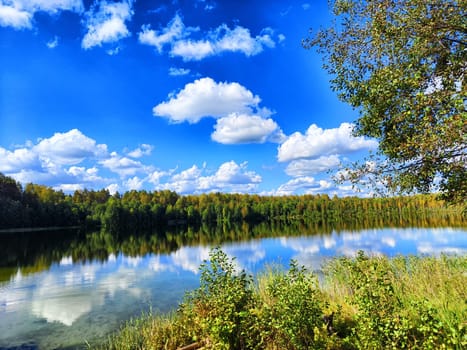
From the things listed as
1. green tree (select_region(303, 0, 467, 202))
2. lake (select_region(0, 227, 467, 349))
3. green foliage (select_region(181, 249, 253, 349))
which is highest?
green tree (select_region(303, 0, 467, 202))

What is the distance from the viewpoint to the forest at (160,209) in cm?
8562

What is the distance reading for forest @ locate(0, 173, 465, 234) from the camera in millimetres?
85625

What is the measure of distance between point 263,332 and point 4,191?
100679 millimetres

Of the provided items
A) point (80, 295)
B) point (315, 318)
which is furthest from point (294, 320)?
point (80, 295)

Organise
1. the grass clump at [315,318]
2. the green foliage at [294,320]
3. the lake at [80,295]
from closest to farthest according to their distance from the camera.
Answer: the grass clump at [315,318]
the green foliage at [294,320]
the lake at [80,295]

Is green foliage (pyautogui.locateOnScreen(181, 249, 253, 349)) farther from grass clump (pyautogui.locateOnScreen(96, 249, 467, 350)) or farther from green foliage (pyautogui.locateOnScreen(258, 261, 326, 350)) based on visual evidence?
green foliage (pyautogui.locateOnScreen(258, 261, 326, 350))

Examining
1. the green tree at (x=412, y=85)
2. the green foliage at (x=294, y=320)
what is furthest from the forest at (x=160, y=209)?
the green foliage at (x=294, y=320)

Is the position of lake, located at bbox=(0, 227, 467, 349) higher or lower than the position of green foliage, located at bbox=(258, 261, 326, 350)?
lower

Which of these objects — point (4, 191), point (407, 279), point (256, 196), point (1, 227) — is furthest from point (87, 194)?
point (407, 279)

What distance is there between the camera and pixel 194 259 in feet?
95.1

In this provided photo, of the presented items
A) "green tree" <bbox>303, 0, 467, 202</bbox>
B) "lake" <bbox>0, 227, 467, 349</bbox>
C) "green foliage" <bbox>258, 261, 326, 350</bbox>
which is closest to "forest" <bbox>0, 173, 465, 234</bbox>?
"lake" <bbox>0, 227, 467, 349</bbox>

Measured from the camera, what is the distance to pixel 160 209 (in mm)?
114312

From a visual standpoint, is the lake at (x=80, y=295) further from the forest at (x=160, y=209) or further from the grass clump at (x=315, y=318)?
the forest at (x=160, y=209)

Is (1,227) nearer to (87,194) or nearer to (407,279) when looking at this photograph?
(87,194)
